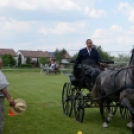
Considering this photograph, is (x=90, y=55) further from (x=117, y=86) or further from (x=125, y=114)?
(x=125, y=114)

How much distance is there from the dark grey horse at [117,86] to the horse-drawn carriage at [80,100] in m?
0.20

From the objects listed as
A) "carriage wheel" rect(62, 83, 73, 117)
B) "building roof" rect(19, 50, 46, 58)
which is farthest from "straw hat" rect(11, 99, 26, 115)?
"building roof" rect(19, 50, 46, 58)

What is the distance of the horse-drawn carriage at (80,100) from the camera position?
842cm

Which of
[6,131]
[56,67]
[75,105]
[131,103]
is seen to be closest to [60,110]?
[75,105]

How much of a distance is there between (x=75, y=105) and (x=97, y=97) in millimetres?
952

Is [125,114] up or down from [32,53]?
down

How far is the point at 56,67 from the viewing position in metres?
35.7

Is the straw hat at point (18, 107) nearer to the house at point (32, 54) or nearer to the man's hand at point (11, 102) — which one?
the man's hand at point (11, 102)

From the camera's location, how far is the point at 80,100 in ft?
28.2

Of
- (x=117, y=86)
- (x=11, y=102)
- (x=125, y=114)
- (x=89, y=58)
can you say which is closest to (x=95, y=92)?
(x=89, y=58)

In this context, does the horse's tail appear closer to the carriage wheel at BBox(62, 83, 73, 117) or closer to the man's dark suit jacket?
the man's dark suit jacket

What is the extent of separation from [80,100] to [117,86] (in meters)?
1.74

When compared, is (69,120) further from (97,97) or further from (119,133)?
(119,133)

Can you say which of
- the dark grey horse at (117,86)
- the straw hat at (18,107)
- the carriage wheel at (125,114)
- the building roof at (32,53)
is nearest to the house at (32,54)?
the building roof at (32,53)
